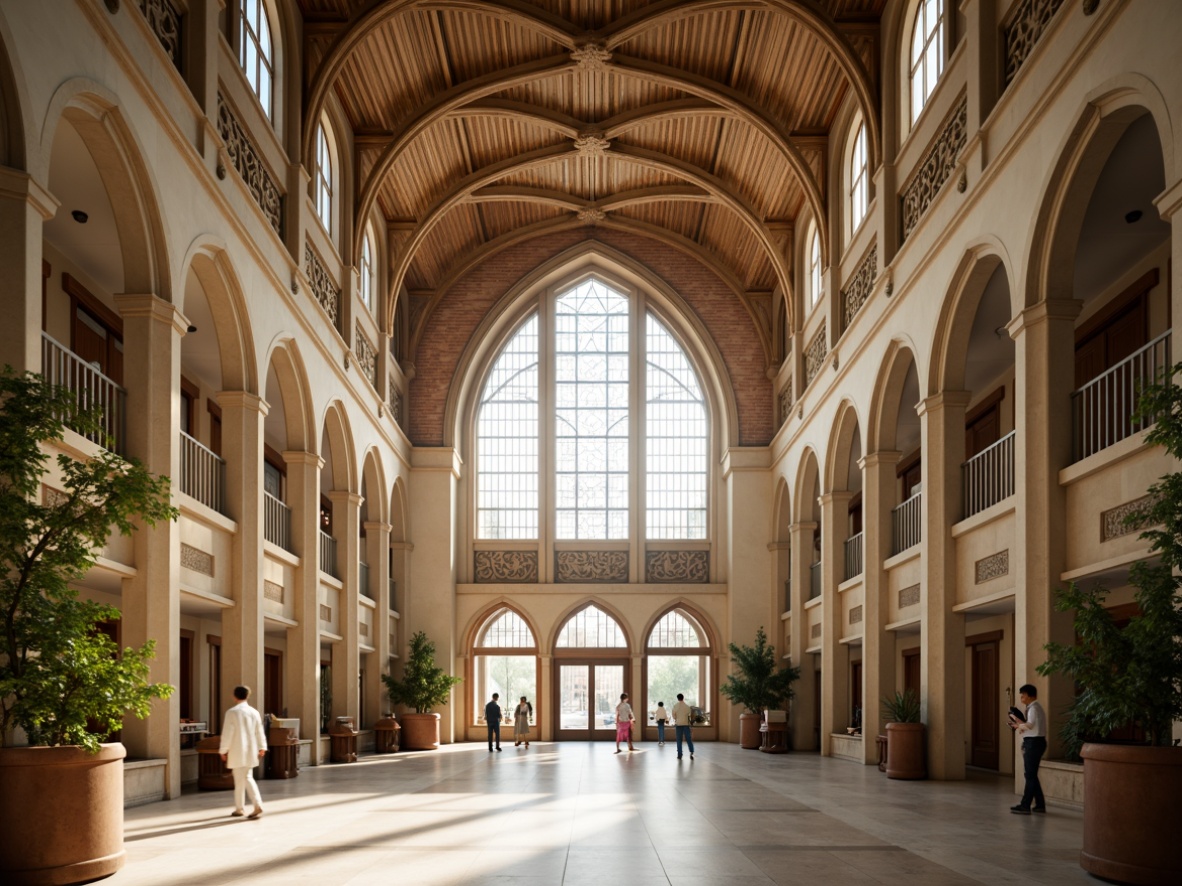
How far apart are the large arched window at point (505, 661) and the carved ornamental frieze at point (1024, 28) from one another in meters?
20.6

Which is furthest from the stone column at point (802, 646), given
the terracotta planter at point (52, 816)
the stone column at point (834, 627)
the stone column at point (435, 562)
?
the terracotta planter at point (52, 816)

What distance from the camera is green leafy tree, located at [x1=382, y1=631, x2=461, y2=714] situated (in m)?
26.8

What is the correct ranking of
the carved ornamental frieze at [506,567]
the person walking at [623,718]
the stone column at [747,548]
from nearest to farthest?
the person walking at [623,718]
the stone column at [747,548]
the carved ornamental frieze at [506,567]

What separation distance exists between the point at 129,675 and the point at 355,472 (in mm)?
15904

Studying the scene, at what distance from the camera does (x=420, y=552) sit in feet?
99.0

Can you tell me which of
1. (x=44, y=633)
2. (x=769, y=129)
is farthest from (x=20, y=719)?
(x=769, y=129)

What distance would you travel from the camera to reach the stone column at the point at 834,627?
76.3 ft

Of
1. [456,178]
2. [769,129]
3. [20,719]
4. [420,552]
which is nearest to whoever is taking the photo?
[20,719]

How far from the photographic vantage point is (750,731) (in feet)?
89.7

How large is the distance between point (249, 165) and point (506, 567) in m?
16.6

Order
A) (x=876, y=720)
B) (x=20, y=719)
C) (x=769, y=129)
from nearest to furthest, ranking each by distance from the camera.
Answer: (x=20, y=719) < (x=876, y=720) < (x=769, y=129)

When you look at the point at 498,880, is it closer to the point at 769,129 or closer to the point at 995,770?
the point at 995,770

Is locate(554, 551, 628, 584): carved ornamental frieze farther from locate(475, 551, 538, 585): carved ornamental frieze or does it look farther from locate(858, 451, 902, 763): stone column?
locate(858, 451, 902, 763): stone column

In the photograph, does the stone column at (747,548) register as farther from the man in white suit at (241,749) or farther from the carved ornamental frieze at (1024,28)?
the man in white suit at (241,749)
